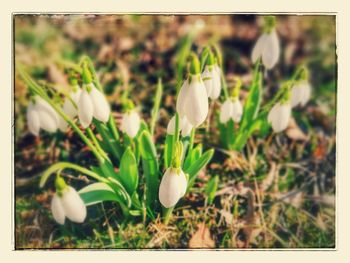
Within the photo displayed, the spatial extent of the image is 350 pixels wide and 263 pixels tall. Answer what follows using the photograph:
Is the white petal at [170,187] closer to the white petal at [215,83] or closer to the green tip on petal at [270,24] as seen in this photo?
the white petal at [215,83]

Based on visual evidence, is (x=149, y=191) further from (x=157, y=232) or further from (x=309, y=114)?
(x=309, y=114)

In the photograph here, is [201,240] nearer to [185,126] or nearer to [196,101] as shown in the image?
[185,126]

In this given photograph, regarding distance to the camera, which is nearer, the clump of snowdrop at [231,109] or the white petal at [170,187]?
the white petal at [170,187]

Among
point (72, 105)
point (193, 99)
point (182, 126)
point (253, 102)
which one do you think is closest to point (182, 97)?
point (193, 99)

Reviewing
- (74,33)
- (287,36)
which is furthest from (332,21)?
(74,33)

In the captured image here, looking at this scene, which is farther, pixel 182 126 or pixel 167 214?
pixel 167 214

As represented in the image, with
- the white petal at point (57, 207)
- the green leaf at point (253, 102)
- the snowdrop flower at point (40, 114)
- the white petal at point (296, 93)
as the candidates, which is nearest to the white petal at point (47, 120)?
the snowdrop flower at point (40, 114)
